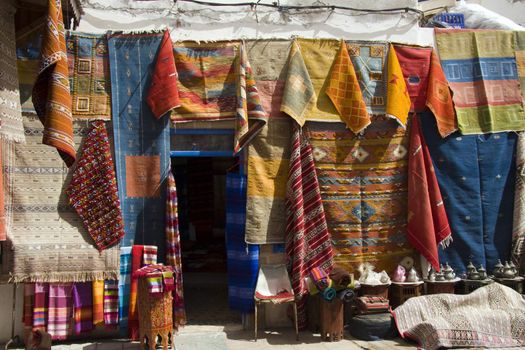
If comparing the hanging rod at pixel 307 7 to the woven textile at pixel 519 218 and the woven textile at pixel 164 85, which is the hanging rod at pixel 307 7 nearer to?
the woven textile at pixel 164 85

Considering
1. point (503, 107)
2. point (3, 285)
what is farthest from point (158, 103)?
point (503, 107)

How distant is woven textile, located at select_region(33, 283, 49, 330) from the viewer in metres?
5.61

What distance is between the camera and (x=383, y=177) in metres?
6.52

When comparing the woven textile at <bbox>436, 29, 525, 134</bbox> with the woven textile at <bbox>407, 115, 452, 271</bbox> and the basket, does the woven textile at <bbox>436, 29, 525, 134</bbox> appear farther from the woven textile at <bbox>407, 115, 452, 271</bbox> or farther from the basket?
the basket

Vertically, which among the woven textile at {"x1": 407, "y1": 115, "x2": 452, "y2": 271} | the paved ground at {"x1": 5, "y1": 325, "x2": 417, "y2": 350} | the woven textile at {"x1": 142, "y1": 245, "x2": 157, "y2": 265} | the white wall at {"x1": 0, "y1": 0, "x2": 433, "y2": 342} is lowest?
the paved ground at {"x1": 5, "y1": 325, "x2": 417, "y2": 350}

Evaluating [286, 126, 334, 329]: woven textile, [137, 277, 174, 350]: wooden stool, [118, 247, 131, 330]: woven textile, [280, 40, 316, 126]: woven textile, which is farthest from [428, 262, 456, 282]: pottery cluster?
[118, 247, 131, 330]: woven textile

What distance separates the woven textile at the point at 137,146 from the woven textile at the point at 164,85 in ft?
0.35

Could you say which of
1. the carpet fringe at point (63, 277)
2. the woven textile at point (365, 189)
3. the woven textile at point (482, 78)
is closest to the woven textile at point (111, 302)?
the carpet fringe at point (63, 277)

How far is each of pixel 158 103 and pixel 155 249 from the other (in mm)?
1573

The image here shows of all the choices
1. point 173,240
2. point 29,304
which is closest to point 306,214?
point 173,240

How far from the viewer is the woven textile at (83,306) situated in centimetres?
569

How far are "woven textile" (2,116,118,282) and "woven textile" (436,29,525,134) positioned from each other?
451cm

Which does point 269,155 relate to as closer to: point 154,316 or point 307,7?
point 307,7

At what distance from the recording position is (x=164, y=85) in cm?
596
